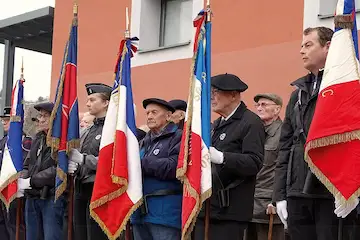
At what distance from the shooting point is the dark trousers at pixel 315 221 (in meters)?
3.52

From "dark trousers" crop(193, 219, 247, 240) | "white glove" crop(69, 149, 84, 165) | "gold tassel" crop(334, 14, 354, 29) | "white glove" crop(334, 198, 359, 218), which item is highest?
"gold tassel" crop(334, 14, 354, 29)

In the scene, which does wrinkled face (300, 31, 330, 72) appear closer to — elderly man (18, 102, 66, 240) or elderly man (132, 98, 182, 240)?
elderly man (132, 98, 182, 240)

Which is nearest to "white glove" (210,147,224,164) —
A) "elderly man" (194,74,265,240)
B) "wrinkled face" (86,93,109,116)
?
"elderly man" (194,74,265,240)

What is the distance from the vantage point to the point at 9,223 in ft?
22.2

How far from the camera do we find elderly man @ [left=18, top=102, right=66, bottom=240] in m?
5.66

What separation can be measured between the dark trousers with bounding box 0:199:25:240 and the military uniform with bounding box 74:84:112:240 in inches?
46.4

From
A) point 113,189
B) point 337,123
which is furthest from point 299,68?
point 337,123

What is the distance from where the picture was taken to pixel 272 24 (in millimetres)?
7605

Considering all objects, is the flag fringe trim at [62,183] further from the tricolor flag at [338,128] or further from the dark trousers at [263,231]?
the tricolor flag at [338,128]

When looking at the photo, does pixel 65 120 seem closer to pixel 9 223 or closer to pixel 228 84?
pixel 228 84

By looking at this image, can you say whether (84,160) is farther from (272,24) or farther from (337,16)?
(272,24)

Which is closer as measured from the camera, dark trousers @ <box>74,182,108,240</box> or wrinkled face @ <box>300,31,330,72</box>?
wrinkled face @ <box>300,31,330,72</box>

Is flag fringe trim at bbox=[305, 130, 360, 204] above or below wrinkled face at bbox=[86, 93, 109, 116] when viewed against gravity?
below

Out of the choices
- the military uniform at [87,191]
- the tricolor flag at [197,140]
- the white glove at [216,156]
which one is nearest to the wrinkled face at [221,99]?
the tricolor flag at [197,140]
